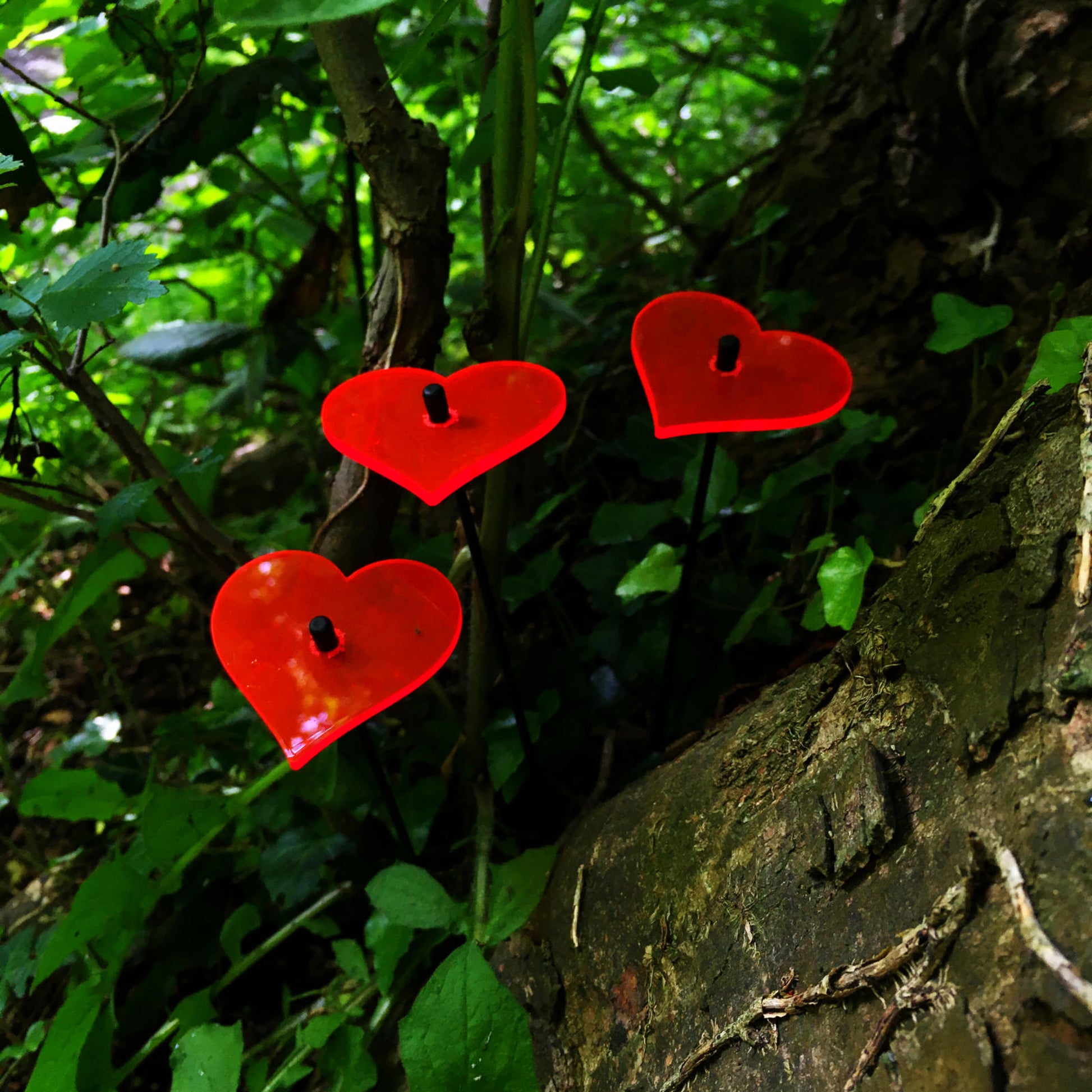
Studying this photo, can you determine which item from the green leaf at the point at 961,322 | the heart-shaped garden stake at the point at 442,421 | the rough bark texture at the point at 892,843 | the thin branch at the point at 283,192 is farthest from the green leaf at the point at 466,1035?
the thin branch at the point at 283,192

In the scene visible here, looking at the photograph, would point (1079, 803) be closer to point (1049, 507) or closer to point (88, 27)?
point (1049, 507)

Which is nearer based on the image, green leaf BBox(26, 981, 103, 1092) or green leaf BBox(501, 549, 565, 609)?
green leaf BBox(26, 981, 103, 1092)

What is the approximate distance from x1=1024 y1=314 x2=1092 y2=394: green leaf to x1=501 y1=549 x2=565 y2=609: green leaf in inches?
22.5

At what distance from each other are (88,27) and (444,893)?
A: 1135 millimetres

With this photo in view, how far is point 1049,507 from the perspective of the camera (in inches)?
17.4

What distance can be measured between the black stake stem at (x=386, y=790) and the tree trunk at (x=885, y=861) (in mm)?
160

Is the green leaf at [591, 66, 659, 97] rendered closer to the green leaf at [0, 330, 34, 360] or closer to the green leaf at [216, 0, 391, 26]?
the green leaf at [216, 0, 391, 26]

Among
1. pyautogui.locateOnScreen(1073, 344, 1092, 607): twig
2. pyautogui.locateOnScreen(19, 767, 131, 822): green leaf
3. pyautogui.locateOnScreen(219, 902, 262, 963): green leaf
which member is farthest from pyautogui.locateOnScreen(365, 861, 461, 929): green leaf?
pyautogui.locateOnScreen(1073, 344, 1092, 607): twig

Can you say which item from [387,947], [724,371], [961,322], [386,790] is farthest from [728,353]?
[387,947]

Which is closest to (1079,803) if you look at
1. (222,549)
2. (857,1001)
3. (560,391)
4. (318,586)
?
(857,1001)

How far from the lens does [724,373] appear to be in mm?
598

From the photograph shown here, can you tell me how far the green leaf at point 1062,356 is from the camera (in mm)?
518

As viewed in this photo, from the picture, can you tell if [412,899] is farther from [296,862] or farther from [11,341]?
[11,341]

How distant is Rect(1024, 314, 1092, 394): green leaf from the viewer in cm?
52
